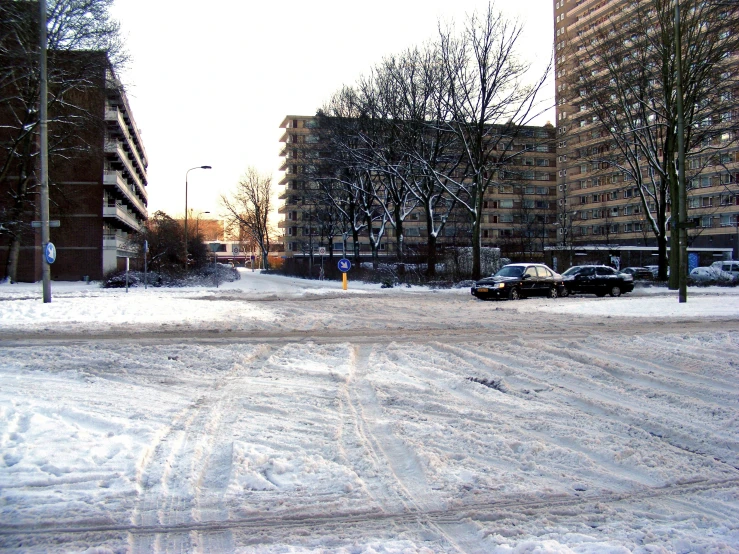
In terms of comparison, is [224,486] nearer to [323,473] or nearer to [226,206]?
[323,473]

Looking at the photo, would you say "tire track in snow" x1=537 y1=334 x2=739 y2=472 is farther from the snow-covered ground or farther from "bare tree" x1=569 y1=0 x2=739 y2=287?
"bare tree" x1=569 y1=0 x2=739 y2=287

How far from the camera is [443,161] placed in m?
41.1

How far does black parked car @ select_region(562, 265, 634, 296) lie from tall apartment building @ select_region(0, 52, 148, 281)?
1004 inches

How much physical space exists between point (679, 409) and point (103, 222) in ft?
169

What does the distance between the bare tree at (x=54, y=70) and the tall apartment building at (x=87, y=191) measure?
0.15 metres

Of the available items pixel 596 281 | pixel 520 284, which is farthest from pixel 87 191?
pixel 596 281

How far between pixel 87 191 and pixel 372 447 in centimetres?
5192

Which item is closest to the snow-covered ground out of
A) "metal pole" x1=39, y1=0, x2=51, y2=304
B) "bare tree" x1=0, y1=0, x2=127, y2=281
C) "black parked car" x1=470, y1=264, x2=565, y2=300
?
"metal pole" x1=39, y1=0, x2=51, y2=304

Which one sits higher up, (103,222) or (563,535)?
(103,222)

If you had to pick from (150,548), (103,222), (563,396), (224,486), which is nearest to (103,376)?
(224,486)

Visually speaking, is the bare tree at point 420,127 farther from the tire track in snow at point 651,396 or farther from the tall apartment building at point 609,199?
the tire track in snow at point 651,396

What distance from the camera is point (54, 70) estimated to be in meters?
31.9

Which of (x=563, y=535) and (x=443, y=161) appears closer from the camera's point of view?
(x=563, y=535)

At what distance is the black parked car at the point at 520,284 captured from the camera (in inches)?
983
